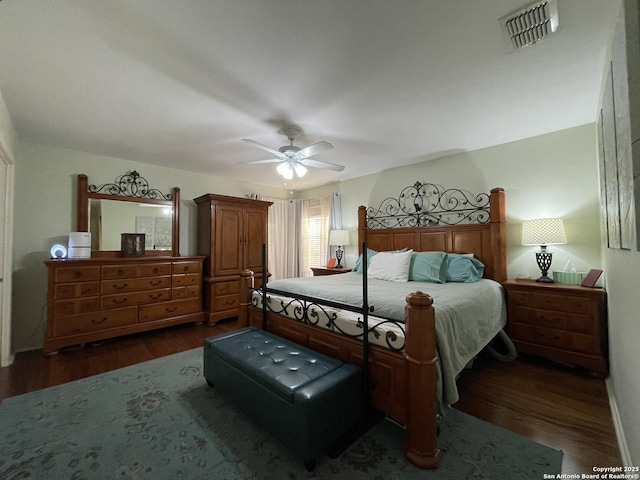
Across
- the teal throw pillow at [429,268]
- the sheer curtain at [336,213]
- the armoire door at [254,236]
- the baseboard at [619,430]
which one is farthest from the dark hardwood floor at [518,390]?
the sheer curtain at [336,213]

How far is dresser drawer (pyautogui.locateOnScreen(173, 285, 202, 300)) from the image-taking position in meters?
3.86

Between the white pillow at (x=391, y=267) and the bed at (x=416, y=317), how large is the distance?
0.05 metres

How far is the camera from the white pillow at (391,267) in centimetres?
316

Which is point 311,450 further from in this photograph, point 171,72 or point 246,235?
point 246,235

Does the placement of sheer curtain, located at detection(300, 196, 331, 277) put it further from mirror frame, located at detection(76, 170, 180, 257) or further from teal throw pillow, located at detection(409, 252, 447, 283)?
mirror frame, located at detection(76, 170, 180, 257)

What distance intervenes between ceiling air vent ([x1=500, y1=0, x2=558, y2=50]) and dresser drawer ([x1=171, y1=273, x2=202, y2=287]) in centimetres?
433

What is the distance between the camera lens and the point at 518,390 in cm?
221

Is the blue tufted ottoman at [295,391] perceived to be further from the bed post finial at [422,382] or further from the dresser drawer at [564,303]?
the dresser drawer at [564,303]

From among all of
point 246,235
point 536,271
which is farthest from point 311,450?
point 246,235

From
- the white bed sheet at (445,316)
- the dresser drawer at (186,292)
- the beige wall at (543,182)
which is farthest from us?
the dresser drawer at (186,292)

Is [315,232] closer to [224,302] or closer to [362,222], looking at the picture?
[362,222]

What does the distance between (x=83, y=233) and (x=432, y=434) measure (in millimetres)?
4259

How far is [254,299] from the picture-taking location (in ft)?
9.17

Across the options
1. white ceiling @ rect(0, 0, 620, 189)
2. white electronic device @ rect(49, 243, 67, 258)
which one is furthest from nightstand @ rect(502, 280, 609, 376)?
white electronic device @ rect(49, 243, 67, 258)
